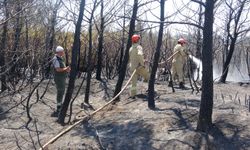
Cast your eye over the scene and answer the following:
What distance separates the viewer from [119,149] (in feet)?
23.1

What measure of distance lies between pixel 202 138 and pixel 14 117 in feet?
17.1

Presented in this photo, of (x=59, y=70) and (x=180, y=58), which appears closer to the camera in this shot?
(x=59, y=70)

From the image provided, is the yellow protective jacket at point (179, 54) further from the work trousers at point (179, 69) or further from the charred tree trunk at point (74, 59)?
the charred tree trunk at point (74, 59)

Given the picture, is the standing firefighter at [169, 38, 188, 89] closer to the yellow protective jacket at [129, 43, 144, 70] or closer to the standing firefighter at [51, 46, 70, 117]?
the yellow protective jacket at [129, 43, 144, 70]

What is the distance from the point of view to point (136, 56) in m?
11.5

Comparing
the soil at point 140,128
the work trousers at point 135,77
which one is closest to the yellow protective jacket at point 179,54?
the work trousers at point 135,77

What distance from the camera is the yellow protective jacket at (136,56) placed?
11406 millimetres

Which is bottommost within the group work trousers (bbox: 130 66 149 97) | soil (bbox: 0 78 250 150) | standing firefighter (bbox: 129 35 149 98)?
soil (bbox: 0 78 250 150)

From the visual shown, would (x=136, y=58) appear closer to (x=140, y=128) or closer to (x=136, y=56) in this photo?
(x=136, y=56)

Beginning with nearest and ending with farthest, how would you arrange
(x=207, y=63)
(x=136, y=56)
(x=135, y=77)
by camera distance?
(x=207, y=63) → (x=136, y=56) → (x=135, y=77)

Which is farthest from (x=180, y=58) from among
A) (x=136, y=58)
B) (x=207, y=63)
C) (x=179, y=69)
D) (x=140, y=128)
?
(x=207, y=63)

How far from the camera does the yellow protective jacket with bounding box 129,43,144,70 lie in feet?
37.4

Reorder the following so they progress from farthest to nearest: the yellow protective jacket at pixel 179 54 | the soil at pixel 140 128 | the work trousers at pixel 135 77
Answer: the yellow protective jacket at pixel 179 54 < the work trousers at pixel 135 77 < the soil at pixel 140 128

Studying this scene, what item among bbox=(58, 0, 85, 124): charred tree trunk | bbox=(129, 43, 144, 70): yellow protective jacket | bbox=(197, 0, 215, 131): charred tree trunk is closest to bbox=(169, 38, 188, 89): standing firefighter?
bbox=(129, 43, 144, 70): yellow protective jacket
